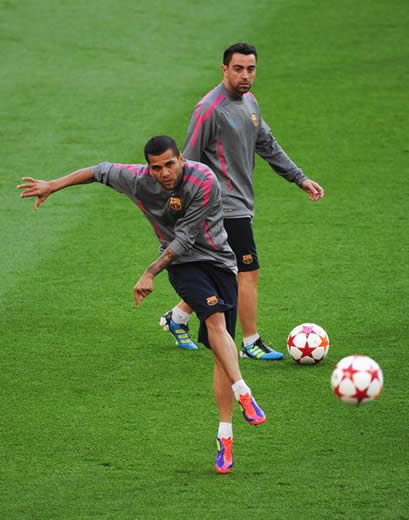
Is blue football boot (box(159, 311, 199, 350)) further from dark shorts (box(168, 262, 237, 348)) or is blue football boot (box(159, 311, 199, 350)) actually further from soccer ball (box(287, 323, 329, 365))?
dark shorts (box(168, 262, 237, 348))

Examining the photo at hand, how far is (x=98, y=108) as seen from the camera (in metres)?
14.9

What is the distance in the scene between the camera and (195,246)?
653cm

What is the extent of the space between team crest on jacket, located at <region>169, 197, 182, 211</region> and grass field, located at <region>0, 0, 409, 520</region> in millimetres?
1470

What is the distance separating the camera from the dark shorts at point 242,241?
8141 millimetres

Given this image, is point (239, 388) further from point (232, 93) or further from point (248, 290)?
point (232, 93)

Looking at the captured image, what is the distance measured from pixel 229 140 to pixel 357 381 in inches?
96.8

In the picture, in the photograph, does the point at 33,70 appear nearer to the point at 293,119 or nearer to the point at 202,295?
the point at 293,119


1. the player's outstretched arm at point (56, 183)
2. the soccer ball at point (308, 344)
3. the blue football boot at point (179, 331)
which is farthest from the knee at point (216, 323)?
the blue football boot at point (179, 331)

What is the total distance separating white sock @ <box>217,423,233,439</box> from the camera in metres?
6.34

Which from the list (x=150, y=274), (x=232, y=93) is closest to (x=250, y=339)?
(x=232, y=93)

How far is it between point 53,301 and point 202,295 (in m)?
Answer: 3.41

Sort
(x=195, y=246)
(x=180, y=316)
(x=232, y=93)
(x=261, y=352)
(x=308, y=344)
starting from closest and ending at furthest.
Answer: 1. (x=195, y=246)
2. (x=232, y=93)
3. (x=308, y=344)
4. (x=261, y=352)
5. (x=180, y=316)

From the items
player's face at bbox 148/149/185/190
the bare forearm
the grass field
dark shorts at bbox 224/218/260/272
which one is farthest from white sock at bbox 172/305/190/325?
player's face at bbox 148/149/185/190

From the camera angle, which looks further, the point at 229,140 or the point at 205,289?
the point at 229,140
